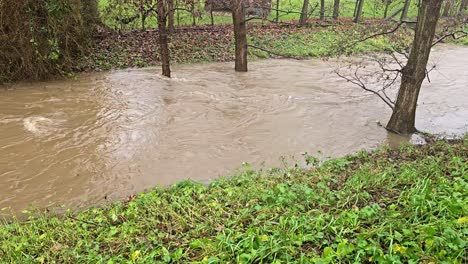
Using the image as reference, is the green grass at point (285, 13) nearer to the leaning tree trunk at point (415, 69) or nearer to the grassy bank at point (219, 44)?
the grassy bank at point (219, 44)

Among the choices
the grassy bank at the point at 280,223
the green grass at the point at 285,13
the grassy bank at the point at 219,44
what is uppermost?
the green grass at the point at 285,13

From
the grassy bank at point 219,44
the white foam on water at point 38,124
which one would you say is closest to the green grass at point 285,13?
the grassy bank at point 219,44

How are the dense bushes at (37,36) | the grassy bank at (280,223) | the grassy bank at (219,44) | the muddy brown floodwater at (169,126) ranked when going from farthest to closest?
the grassy bank at (219,44) < the dense bushes at (37,36) < the muddy brown floodwater at (169,126) < the grassy bank at (280,223)

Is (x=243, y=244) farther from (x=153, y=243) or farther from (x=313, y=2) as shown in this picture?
(x=313, y=2)

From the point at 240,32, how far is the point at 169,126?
707 cm

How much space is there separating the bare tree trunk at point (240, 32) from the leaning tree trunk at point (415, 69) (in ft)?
25.2

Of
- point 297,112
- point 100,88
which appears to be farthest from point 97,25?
point 297,112

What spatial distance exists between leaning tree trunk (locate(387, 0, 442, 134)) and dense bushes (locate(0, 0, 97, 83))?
11.2 metres

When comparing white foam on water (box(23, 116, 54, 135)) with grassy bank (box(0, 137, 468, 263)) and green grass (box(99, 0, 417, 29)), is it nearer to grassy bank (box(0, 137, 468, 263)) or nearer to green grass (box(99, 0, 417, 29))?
grassy bank (box(0, 137, 468, 263))

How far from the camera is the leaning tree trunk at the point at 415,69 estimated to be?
324 inches

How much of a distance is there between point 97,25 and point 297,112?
10.5 meters

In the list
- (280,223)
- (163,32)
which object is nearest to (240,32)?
(163,32)

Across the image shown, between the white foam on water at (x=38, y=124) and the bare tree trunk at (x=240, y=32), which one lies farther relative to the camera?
the bare tree trunk at (x=240, y=32)

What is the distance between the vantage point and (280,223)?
438cm
